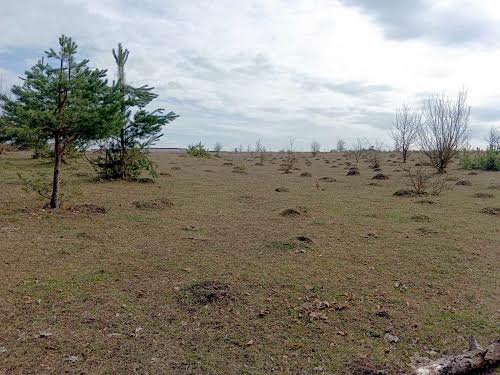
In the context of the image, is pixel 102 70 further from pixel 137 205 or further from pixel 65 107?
pixel 137 205

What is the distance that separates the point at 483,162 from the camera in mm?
23625

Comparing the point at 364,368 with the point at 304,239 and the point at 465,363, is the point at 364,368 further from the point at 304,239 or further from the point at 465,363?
the point at 304,239

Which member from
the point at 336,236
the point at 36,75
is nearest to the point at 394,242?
the point at 336,236

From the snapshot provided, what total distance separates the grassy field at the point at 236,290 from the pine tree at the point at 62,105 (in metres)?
1.51

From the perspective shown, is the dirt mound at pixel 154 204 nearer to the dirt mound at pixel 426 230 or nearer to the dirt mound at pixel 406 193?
the dirt mound at pixel 426 230

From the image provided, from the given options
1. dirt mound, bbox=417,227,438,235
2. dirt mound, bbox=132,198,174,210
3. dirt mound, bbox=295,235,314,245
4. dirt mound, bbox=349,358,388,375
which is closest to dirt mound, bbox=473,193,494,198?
dirt mound, bbox=417,227,438,235

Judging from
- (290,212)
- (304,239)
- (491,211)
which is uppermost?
(491,211)

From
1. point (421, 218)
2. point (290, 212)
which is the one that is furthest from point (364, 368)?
point (421, 218)

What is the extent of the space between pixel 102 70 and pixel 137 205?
2.91 meters

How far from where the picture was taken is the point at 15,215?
781 cm

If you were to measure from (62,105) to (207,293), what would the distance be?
5.10 metres

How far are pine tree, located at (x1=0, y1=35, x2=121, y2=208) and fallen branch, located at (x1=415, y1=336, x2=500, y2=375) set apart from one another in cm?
652

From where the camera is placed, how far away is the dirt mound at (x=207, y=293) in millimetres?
4391

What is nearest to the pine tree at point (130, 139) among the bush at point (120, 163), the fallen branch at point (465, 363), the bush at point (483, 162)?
the bush at point (120, 163)
